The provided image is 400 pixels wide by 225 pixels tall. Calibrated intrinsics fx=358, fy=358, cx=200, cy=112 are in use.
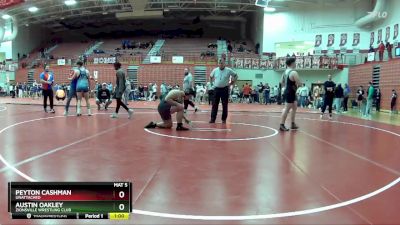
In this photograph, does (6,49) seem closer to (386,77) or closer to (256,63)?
(256,63)

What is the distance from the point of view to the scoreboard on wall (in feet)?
6.88

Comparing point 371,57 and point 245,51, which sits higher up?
point 245,51

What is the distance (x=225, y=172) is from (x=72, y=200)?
2326mm

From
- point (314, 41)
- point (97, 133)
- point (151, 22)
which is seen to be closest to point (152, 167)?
point (97, 133)

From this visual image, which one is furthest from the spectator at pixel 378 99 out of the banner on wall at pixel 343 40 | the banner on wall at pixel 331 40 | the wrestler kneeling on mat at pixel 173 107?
the wrestler kneeling on mat at pixel 173 107

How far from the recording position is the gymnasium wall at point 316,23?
30312mm

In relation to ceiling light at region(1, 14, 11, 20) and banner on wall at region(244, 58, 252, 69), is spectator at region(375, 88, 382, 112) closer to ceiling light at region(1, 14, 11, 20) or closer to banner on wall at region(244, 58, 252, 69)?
banner on wall at region(244, 58, 252, 69)

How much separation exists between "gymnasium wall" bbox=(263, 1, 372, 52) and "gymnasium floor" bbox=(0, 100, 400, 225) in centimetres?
2590

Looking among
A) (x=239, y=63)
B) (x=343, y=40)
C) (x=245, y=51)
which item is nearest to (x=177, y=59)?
(x=239, y=63)

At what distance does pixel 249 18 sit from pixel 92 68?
18654 mm

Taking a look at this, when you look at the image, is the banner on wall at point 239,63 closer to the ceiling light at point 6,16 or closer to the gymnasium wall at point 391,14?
the gymnasium wall at point 391,14

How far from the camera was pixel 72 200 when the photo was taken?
2102 mm

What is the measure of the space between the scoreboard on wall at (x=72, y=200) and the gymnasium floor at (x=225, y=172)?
53 cm

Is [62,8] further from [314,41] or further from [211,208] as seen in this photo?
[211,208]
